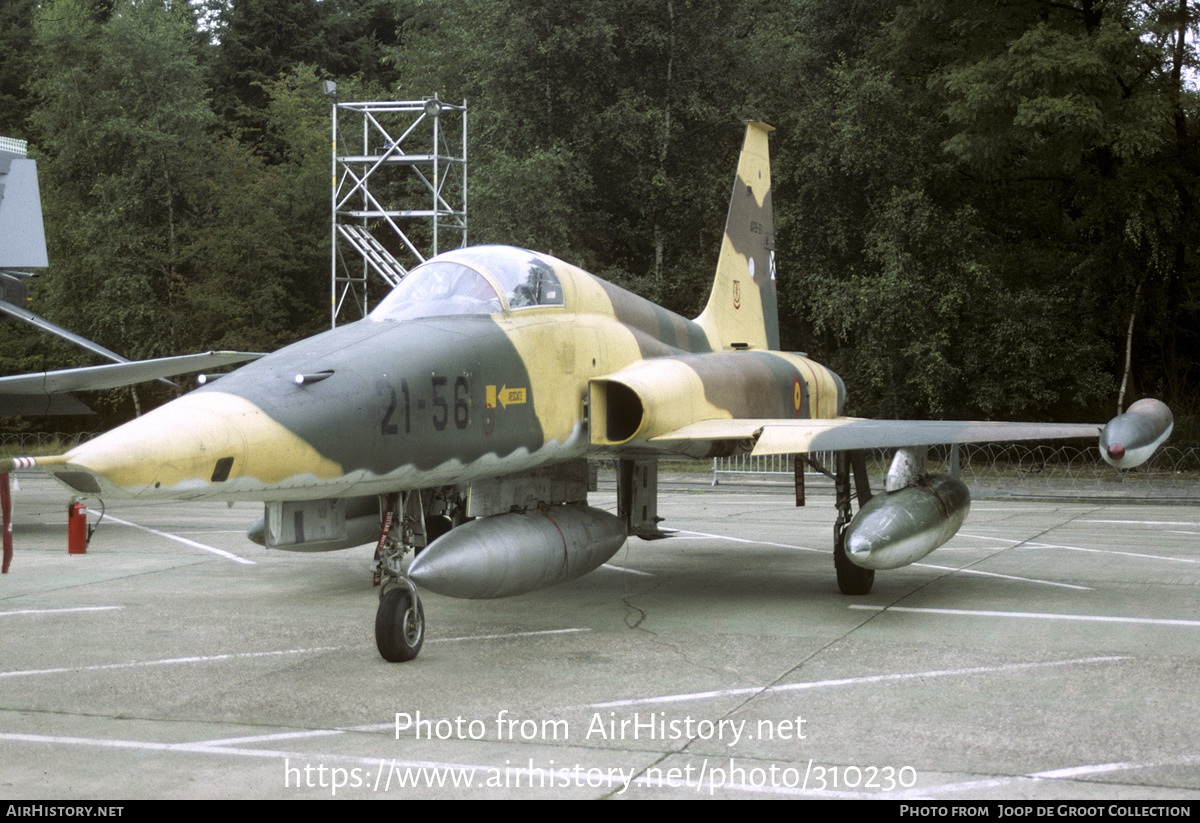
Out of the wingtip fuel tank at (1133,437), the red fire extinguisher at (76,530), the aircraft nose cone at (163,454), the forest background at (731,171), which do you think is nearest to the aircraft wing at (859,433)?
the wingtip fuel tank at (1133,437)

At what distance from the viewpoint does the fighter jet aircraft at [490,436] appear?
5.38 meters

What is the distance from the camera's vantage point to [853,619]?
810 centimetres

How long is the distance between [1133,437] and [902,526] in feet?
5.56

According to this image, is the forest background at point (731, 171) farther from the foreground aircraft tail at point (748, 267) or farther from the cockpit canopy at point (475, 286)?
the cockpit canopy at point (475, 286)

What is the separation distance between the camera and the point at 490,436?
691 cm

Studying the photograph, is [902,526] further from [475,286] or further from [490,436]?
[475,286]

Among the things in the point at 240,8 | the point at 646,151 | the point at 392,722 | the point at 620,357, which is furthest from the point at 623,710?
the point at 240,8

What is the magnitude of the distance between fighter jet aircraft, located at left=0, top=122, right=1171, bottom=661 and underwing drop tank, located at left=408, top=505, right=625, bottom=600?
0.6 inches

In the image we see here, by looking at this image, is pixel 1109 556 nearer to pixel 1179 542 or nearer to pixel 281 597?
pixel 1179 542

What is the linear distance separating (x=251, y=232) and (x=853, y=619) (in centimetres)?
3153

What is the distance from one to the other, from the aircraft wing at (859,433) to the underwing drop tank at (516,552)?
955mm

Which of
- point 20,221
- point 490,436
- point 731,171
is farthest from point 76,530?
point 731,171

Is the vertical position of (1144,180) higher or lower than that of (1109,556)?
higher

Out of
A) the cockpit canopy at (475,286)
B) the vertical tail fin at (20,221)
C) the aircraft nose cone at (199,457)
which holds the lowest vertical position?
the aircraft nose cone at (199,457)
